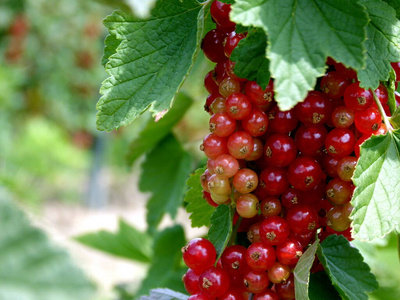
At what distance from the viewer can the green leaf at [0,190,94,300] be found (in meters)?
0.24

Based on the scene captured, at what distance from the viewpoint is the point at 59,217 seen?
16.4 feet

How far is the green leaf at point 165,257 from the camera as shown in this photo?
3.37 ft

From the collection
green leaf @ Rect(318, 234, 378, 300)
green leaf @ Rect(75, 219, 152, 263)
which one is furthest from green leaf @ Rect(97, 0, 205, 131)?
green leaf @ Rect(75, 219, 152, 263)

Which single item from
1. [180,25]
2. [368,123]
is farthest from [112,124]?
[368,123]

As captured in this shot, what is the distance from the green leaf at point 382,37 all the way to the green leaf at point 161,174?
539 millimetres

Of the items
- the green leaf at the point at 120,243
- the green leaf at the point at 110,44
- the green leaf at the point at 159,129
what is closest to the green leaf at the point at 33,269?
the green leaf at the point at 110,44

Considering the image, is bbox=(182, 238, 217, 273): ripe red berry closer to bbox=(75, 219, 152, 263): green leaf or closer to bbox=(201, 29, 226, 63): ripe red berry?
bbox=(201, 29, 226, 63): ripe red berry

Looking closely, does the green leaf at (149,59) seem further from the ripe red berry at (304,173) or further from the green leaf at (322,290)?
the green leaf at (322,290)

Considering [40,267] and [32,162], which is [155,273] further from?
[32,162]

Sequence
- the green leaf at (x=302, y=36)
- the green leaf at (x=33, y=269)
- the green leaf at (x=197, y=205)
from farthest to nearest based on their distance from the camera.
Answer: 1. the green leaf at (x=197, y=205)
2. the green leaf at (x=302, y=36)
3. the green leaf at (x=33, y=269)

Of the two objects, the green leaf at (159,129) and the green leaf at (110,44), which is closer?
A: the green leaf at (110,44)

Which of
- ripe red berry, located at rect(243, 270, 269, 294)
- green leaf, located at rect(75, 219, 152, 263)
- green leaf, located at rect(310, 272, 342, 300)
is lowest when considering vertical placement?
green leaf, located at rect(310, 272, 342, 300)

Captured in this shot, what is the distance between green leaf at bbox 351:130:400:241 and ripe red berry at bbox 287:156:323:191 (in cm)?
5

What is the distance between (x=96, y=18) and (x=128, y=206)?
231 cm
